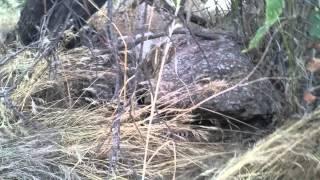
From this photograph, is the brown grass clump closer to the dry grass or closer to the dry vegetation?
the dry vegetation

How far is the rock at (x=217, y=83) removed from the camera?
7.34 feet

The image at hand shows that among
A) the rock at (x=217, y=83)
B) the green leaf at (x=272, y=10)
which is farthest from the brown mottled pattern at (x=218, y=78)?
the green leaf at (x=272, y=10)

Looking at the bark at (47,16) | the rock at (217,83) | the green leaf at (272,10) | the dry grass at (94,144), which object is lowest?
the dry grass at (94,144)

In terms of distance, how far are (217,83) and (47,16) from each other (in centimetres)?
82

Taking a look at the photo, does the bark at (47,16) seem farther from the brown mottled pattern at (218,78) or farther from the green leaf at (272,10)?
the green leaf at (272,10)

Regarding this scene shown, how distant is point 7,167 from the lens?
2.02 m

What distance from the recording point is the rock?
2236 mm

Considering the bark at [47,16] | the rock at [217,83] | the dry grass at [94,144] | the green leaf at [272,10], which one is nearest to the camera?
the green leaf at [272,10]

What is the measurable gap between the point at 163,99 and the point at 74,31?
703 millimetres

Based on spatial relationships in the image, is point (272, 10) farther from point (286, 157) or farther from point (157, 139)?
point (157, 139)

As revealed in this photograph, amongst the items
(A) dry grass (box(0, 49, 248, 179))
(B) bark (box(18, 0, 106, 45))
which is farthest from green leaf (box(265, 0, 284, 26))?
(B) bark (box(18, 0, 106, 45))

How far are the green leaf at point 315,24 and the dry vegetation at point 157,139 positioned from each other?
3 cm

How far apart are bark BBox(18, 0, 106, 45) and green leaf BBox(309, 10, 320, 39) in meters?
1.09

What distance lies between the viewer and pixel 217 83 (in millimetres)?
2264
